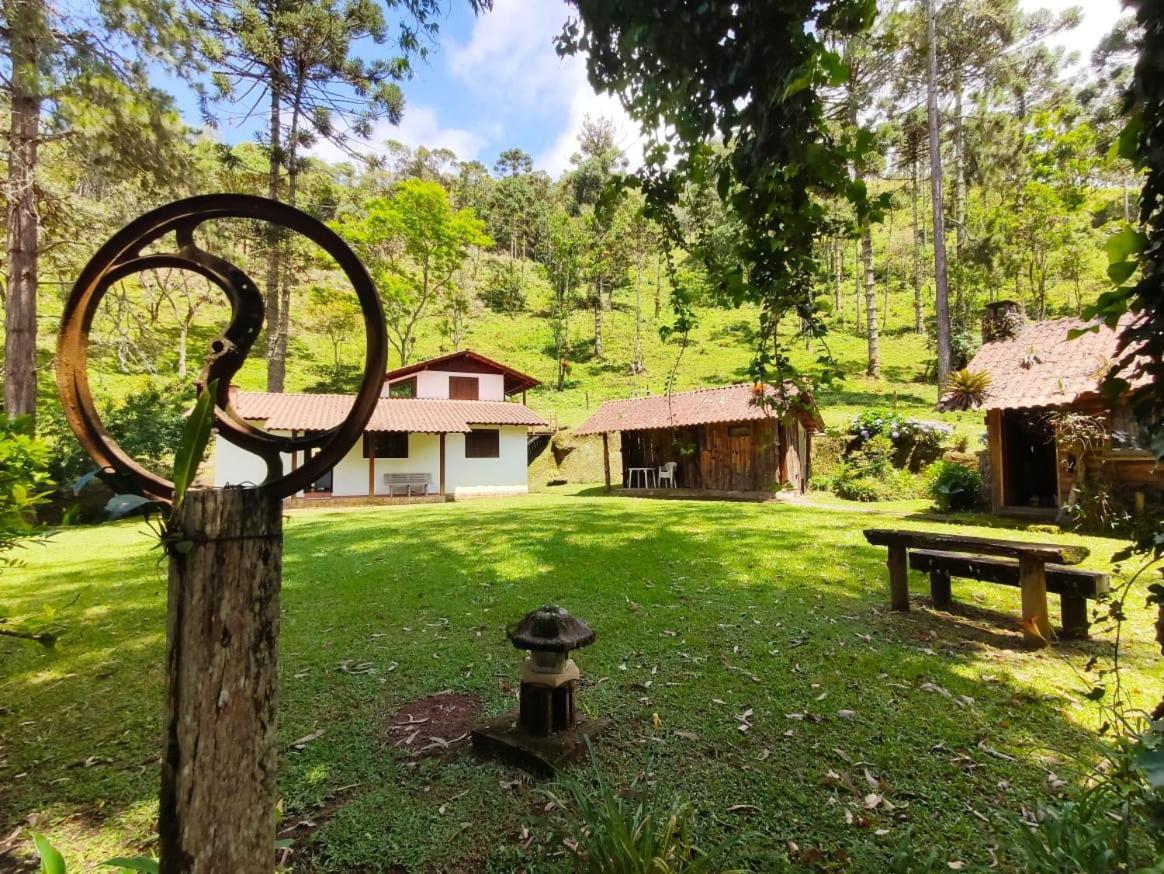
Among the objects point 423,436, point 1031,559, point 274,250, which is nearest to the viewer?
point 1031,559

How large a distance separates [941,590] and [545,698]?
167 inches

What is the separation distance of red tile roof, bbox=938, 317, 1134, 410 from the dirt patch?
34.2ft

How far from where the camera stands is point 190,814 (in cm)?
149

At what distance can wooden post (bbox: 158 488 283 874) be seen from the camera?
1489mm

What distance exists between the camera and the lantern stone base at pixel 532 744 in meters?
2.76

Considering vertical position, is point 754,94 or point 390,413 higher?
point 390,413

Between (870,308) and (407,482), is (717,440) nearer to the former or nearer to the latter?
(407,482)

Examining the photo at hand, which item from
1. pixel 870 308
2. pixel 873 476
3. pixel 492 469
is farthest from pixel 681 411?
pixel 870 308

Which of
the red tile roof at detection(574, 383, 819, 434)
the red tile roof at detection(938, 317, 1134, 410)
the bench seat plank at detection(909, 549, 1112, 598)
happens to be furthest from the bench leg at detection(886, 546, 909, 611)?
the red tile roof at detection(574, 383, 819, 434)

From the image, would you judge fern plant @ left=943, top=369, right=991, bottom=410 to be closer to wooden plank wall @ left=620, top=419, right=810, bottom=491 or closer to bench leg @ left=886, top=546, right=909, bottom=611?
wooden plank wall @ left=620, top=419, right=810, bottom=491

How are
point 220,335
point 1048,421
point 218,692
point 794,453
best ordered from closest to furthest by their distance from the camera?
point 218,692, point 220,335, point 1048,421, point 794,453

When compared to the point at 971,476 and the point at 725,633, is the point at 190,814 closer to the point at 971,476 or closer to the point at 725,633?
the point at 725,633

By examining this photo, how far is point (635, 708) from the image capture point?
339 centimetres

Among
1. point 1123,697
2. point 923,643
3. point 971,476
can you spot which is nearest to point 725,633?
point 923,643
